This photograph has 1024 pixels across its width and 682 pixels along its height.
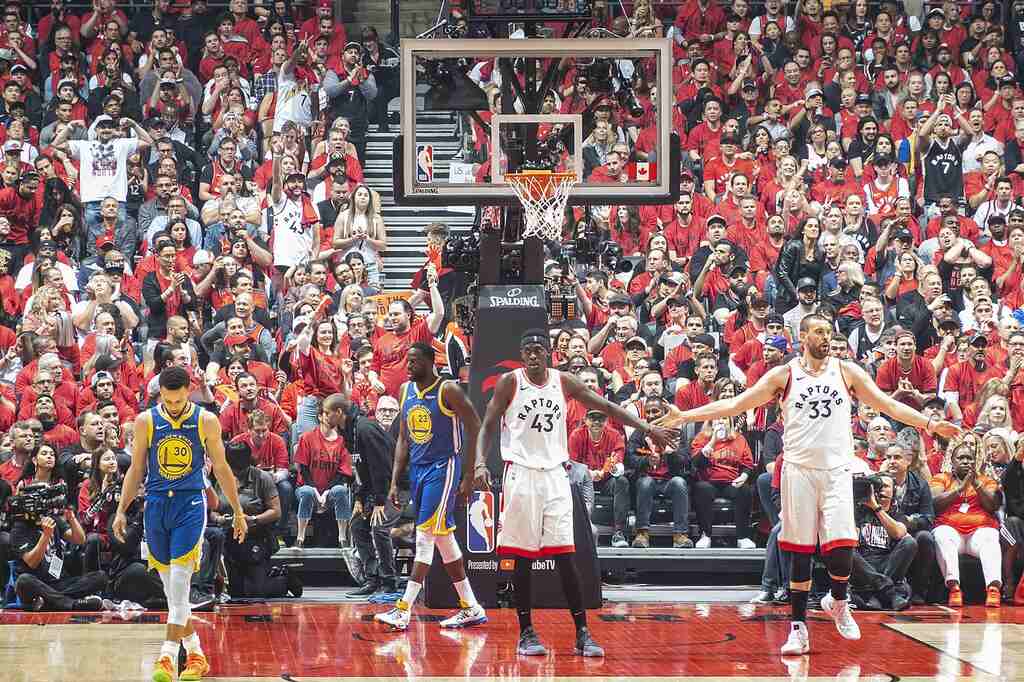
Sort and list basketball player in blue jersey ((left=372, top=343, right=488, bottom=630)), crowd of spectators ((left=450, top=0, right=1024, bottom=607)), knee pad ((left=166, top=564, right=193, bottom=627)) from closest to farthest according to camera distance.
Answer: knee pad ((left=166, top=564, right=193, bottom=627)) < basketball player in blue jersey ((left=372, top=343, right=488, bottom=630)) < crowd of spectators ((left=450, top=0, right=1024, bottom=607))

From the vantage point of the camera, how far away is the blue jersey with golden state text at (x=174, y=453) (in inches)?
325

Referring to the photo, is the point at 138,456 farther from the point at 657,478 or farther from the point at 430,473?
the point at 657,478

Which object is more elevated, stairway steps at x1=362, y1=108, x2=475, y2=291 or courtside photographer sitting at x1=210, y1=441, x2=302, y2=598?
stairway steps at x1=362, y1=108, x2=475, y2=291

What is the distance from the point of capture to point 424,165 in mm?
11070

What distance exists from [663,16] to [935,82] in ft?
11.4

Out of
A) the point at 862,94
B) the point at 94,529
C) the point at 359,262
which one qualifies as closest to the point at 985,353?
the point at 862,94

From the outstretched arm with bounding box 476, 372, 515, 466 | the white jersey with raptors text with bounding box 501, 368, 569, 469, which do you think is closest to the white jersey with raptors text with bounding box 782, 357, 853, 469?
the white jersey with raptors text with bounding box 501, 368, 569, 469

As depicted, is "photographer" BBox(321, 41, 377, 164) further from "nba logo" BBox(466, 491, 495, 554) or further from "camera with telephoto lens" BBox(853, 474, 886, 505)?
"camera with telephoto lens" BBox(853, 474, 886, 505)

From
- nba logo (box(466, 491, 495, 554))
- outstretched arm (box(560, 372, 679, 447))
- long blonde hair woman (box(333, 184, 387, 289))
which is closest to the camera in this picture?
outstretched arm (box(560, 372, 679, 447))

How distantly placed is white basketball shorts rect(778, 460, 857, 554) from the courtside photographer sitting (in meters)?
4.23

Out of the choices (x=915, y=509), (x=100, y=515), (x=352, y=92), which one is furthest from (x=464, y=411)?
(x=352, y=92)

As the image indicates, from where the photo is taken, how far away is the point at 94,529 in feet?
37.0

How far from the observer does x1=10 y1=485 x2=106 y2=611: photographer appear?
35.9ft

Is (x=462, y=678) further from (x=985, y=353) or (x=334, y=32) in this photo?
(x=334, y=32)
